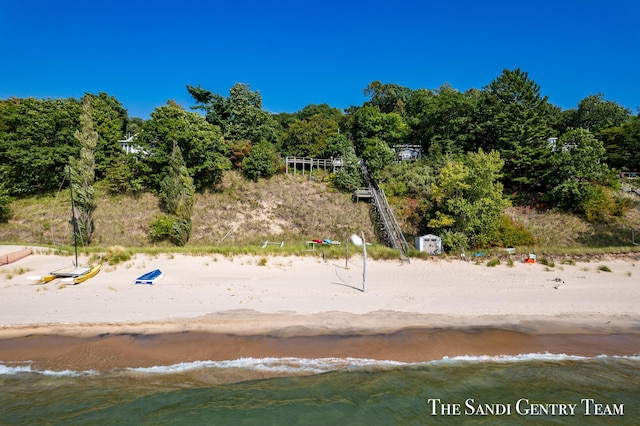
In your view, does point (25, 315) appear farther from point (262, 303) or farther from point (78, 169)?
point (78, 169)

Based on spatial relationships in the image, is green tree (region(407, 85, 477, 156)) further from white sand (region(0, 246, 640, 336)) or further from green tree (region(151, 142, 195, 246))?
green tree (region(151, 142, 195, 246))

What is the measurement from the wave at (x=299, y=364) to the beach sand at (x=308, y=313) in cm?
25

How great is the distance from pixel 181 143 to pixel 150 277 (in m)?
15.6

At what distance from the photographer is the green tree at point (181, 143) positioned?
2592cm

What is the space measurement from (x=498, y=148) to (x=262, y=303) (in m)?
24.7

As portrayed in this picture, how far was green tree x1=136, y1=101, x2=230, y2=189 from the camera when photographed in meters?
25.9

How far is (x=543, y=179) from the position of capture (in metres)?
26.8

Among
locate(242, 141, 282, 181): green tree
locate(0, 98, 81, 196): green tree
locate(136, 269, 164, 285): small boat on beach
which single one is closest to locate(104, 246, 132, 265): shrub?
locate(136, 269, 164, 285): small boat on beach

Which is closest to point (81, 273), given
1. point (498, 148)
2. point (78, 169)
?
point (78, 169)

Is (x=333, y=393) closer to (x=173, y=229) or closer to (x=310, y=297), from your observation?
(x=310, y=297)

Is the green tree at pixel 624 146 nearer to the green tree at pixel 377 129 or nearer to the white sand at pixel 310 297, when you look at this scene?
the green tree at pixel 377 129

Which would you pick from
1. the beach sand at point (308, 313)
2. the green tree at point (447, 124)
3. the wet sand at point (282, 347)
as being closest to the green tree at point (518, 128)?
the green tree at point (447, 124)

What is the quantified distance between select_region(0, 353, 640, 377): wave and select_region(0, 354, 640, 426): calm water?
0.03m

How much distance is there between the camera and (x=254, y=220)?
2562cm
